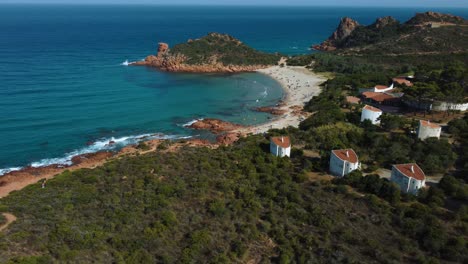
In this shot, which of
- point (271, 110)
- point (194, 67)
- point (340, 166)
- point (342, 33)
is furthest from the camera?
point (342, 33)

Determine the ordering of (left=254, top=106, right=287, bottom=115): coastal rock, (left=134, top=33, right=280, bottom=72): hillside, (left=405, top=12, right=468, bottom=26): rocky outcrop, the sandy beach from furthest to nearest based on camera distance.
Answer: (left=405, top=12, right=468, bottom=26): rocky outcrop → (left=134, top=33, right=280, bottom=72): hillside → (left=254, top=106, right=287, bottom=115): coastal rock → the sandy beach

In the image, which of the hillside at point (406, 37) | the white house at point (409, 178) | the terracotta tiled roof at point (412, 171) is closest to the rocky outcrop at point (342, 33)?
the hillside at point (406, 37)

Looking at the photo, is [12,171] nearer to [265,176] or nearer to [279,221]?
[265,176]

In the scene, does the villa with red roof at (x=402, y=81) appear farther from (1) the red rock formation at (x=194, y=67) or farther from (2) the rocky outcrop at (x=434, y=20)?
(2) the rocky outcrop at (x=434, y=20)

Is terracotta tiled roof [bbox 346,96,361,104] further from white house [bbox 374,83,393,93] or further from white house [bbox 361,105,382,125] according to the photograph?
white house [bbox 361,105,382,125]

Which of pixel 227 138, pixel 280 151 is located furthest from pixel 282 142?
pixel 227 138

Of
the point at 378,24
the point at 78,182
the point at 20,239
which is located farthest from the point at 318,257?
the point at 378,24

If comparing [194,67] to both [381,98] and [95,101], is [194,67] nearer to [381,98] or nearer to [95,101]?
[95,101]

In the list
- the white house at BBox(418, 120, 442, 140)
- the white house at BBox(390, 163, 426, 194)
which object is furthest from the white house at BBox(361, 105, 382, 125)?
the white house at BBox(390, 163, 426, 194)
